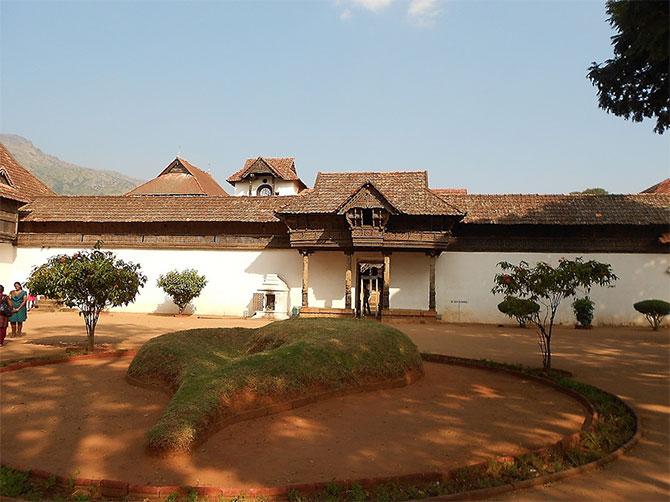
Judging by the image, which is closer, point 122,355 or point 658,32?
point 658,32

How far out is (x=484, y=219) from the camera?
68.2 feet

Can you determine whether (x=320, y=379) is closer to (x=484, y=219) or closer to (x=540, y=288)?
(x=540, y=288)

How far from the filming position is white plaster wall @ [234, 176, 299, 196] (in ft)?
126

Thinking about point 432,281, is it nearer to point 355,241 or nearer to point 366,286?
point 355,241

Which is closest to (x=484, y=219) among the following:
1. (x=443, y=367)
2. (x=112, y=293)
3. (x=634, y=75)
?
(x=634, y=75)

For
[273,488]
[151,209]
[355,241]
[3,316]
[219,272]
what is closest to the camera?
[273,488]

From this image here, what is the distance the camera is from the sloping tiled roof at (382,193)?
2028 cm

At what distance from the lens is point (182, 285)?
21.4m

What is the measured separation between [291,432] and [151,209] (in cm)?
2045

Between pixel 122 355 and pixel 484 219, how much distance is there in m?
15.7

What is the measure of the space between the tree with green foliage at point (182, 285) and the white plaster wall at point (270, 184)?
57.4 ft

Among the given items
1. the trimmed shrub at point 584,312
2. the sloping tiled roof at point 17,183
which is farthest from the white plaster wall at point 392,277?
the sloping tiled roof at point 17,183

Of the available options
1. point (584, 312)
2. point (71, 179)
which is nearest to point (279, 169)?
point (584, 312)

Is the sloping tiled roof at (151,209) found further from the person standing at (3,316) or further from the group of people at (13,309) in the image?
the person standing at (3,316)
